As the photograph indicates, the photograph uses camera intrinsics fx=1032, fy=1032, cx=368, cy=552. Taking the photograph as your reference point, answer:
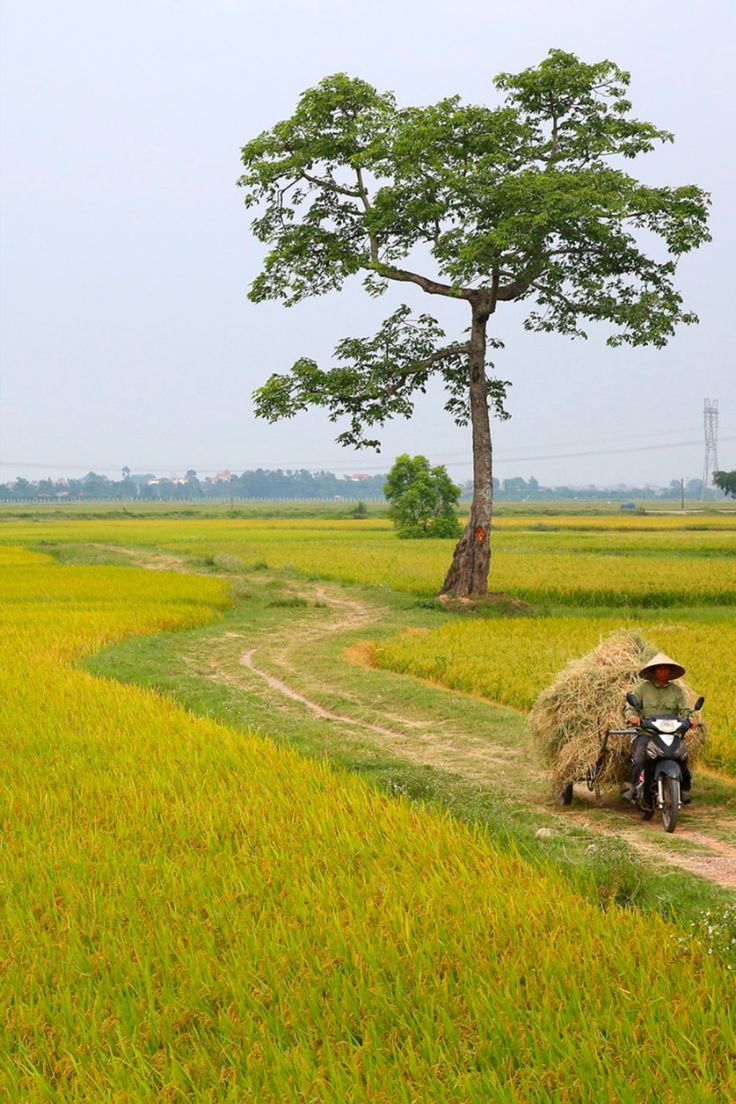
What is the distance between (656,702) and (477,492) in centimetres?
1608

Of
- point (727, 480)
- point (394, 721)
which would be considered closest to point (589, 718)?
point (394, 721)

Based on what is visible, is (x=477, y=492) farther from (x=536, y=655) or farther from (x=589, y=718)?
(x=589, y=718)

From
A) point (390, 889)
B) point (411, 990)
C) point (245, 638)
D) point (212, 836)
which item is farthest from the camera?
point (245, 638)

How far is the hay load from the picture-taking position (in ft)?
26.0

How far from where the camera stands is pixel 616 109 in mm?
22953

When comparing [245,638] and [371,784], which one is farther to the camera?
[245,638]

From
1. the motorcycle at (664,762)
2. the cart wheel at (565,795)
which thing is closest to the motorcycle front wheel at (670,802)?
the motorcycle at (664,762)

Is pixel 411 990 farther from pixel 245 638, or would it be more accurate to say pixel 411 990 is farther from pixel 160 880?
pixel 245 638

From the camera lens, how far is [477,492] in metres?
23.7

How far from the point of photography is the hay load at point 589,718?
7918 mm

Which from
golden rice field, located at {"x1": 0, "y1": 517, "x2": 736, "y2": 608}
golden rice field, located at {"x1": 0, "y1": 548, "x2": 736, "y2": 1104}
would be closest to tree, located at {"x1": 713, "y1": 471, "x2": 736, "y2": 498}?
golden rice field, located at {"x1": 0, "y1": 517, "x2": 736, "y2": 608}

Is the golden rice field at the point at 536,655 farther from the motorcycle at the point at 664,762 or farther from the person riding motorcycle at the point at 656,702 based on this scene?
the motorcycle at the point at 664,762

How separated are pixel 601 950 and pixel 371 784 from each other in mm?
3793

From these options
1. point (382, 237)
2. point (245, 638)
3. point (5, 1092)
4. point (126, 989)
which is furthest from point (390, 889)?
point (382, 237)
